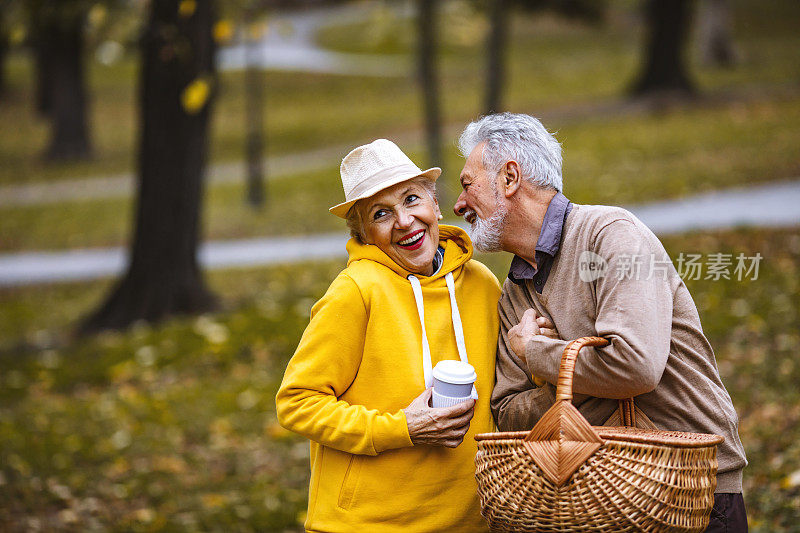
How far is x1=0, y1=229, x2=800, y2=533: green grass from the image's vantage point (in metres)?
5.39

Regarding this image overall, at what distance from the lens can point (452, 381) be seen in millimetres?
2588

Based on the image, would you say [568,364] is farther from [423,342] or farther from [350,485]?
[350,485]

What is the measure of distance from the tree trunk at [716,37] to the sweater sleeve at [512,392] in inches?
1026

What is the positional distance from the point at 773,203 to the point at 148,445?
8.22 meters

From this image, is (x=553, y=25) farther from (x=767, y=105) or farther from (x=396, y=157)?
(x=396, y=157)

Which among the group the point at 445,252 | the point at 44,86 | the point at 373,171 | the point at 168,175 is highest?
the point at 373,171

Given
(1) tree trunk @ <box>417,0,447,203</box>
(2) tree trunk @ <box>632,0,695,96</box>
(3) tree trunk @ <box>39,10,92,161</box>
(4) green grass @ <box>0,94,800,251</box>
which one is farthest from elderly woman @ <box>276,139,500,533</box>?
(3) tree trunk @ <box>39,10,92,161</box>

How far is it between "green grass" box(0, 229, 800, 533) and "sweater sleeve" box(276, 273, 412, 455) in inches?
101

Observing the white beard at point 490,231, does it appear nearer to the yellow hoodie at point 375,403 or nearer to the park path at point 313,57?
the yellow hoodie at point 375,403

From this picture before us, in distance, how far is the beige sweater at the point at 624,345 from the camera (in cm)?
244

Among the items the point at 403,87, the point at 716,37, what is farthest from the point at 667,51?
the point at 403,87

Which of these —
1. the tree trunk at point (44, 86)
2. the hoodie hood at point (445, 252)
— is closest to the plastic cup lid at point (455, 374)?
the hoodie hood at point (445, 252)

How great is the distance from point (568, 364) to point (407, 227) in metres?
0.74

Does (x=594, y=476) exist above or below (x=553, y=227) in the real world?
below
